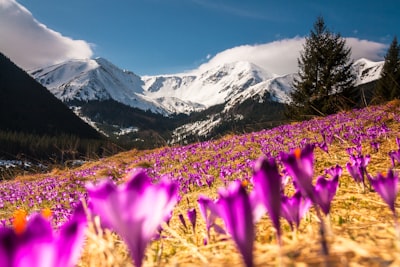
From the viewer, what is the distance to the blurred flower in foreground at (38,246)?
0.57 meters

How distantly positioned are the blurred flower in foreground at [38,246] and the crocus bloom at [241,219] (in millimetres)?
366

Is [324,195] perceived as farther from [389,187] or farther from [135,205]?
[135,205]

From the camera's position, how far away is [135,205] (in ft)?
2.56

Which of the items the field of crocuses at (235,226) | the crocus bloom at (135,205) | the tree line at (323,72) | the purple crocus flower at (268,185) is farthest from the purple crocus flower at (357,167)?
the tree line at (323,72)

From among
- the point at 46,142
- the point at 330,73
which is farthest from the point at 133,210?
the point at 46,142

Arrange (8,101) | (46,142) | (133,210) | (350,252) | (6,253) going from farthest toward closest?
(8,101) → (46,142) → (350,252) → (133,210) → (6,253)

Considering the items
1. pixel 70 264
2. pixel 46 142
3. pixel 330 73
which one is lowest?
pixel 70 264

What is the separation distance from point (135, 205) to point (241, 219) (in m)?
0.27

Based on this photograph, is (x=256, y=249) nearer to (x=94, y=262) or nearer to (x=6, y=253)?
(x=94, y=262)

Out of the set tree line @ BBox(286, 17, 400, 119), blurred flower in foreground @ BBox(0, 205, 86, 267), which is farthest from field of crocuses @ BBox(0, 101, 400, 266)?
tree line @ BBox(286, 17, 400, 119)

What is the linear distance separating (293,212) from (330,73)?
4066cm

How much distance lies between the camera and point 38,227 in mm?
574

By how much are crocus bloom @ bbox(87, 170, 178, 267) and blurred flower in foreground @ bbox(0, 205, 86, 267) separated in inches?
5.0

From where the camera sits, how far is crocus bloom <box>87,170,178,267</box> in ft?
2.49
